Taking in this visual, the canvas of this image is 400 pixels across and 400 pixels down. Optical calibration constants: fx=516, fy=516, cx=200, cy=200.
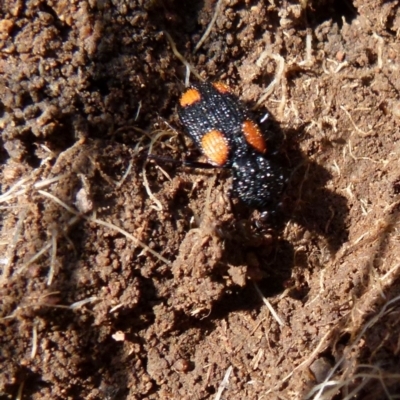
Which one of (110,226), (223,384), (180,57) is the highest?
(180,57)

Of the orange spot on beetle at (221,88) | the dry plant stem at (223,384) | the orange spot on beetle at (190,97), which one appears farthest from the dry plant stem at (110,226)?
the orange spot on beetle at (221,88)

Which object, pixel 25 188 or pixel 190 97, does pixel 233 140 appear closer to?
pixel 190 97

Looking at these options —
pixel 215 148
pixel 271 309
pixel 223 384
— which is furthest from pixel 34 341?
pixel 215 148

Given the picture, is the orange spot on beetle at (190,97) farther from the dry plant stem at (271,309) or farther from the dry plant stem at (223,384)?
the dry plant stem at (223,384)

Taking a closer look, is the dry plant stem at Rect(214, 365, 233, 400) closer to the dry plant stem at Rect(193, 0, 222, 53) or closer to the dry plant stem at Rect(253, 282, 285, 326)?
the dry plant stem at Rect(253, 282, 285, 326)

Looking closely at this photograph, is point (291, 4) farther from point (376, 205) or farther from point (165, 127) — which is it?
point (376, 205)

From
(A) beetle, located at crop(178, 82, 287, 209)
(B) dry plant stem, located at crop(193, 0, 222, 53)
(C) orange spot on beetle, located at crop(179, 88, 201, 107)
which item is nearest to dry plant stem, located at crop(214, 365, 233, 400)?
(A) beetle, located at crop(178, 82, 287, 209)
